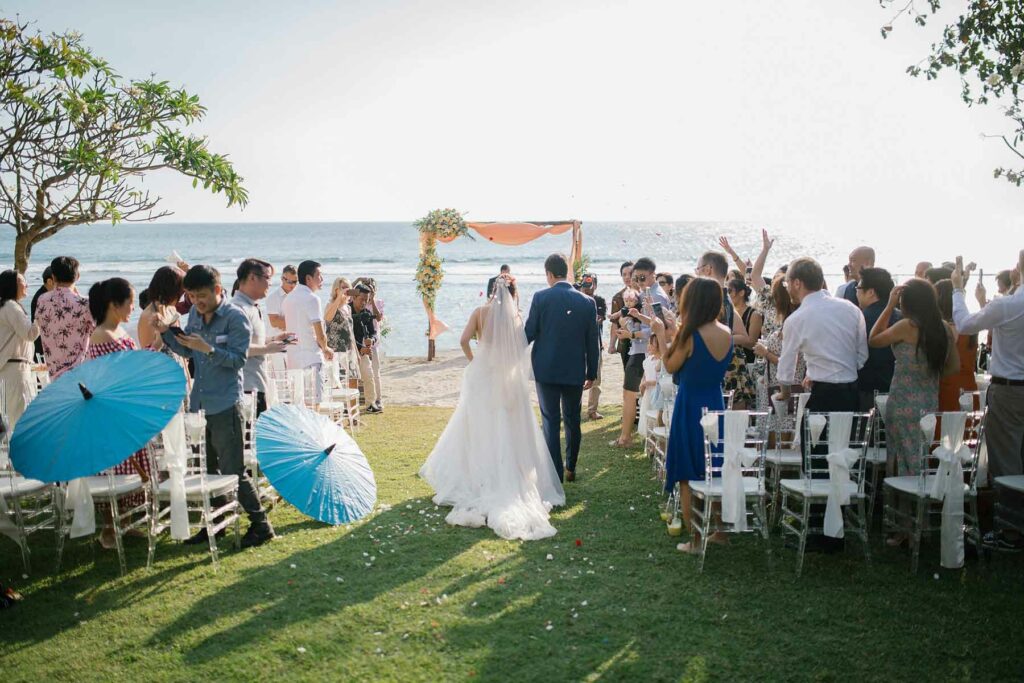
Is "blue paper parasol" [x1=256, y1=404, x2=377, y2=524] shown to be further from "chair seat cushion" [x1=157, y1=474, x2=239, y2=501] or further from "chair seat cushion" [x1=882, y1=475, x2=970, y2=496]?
"chair seat cushion" [x1=882, y1=475, x2=970, y2=496]

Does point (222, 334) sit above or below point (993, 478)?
above

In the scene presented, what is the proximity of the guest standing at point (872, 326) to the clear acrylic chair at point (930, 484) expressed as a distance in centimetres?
85

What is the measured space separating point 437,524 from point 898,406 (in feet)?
11.6

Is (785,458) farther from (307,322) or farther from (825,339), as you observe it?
(307,322)

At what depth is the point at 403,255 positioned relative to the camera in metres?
57.9

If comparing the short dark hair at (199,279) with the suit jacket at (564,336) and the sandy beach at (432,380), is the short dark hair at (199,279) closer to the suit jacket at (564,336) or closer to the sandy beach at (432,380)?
the suit jacket at (564,336)

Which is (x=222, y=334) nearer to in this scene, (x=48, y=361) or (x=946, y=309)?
(x=48, y=361)

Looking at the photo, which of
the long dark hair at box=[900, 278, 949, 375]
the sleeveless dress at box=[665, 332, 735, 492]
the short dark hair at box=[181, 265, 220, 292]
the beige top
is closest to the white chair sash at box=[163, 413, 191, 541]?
the short dark hair at box=[181, 265, 220, 292]

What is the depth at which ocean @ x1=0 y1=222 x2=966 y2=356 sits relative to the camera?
3233cm

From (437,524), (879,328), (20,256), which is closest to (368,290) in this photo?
(20,256)

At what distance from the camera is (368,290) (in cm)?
1083

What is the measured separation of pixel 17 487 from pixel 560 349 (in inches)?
167

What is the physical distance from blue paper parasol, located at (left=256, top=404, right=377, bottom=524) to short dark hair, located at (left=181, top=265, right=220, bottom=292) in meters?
0.97

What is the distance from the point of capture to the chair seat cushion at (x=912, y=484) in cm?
467
